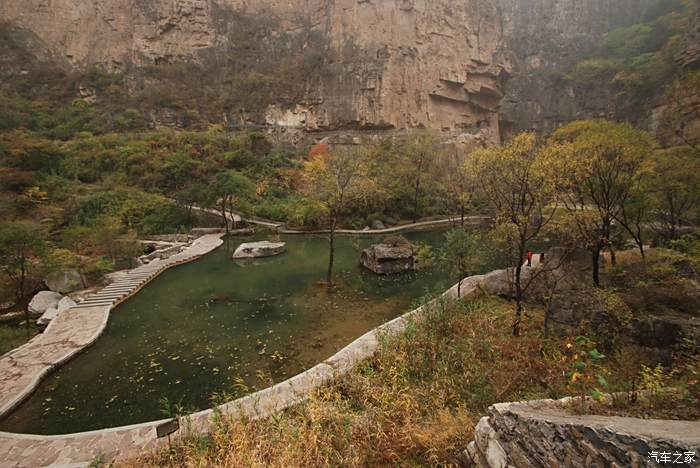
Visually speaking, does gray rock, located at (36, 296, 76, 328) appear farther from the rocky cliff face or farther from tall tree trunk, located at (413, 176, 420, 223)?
the rocky cliff face

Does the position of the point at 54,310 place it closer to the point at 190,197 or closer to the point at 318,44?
the point at 190,197

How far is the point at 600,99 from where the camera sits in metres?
40.6

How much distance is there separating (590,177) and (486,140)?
113 feet

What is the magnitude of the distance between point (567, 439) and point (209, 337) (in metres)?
7.67

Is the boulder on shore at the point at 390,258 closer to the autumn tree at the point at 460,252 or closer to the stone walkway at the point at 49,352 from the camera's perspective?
the autumn tree at the point at 460,252

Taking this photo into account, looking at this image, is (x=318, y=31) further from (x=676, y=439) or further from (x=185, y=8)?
(x=676, y=439)

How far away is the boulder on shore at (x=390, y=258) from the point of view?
1301 centimetres

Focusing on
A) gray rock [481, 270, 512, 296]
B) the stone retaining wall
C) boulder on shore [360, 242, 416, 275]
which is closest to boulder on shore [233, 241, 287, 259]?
Answer: boulder on shore [360, 242, 416, 275]

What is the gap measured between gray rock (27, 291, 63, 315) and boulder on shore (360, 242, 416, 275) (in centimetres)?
1014

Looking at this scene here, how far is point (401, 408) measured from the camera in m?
4.42

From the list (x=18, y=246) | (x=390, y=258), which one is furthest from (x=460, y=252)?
(x=18, y=246)

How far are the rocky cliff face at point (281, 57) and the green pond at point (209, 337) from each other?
96.0ft

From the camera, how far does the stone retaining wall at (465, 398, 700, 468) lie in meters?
1.77

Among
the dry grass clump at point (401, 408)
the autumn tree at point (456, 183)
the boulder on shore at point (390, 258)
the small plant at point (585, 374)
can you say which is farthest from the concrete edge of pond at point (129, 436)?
the autumn tree at point (456, 183)
